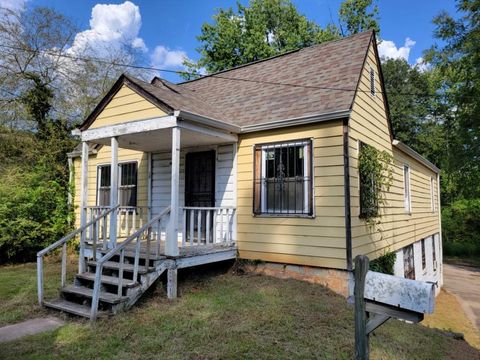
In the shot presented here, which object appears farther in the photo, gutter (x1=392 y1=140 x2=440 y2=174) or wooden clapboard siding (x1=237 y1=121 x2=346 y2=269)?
gutter (x1=392 y1=140 x2=440 y2=174)

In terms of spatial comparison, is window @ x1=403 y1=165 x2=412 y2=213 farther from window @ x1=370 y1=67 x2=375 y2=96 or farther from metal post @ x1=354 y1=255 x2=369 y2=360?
metal post @ x1=354 y1=255 x2=369 y2=360

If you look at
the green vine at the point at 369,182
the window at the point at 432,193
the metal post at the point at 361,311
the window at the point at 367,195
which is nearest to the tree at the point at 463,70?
the window at the point at 432,193

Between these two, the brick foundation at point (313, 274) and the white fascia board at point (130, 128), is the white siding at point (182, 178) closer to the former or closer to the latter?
the brick foundation at point (313, 274)

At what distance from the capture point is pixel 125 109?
6848mm

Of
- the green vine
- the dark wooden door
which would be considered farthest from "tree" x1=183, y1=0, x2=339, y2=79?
the green vine

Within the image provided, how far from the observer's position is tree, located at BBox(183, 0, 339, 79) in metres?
25.2

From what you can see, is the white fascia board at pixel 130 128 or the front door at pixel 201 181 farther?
the front door at pixel 201 181

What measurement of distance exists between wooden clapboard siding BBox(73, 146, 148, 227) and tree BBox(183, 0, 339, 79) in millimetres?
16587

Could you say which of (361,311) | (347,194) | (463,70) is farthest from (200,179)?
(463,70)

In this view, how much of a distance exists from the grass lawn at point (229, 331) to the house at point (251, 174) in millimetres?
406

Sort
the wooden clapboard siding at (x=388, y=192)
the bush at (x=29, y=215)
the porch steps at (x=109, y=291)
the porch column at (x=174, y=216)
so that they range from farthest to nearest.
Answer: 1. the bush at (x=29, y=215)
2. the wooden clapboard siding at (x=388, y=192)
3. the porch column at (x=174, y=216)
4. the porch steps at (x=109, y=291)

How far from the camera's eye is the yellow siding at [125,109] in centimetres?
646

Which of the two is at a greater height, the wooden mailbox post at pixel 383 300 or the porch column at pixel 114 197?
the porch column at pixel 114 197

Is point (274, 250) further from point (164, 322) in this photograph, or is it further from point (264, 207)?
point (164, 322)
